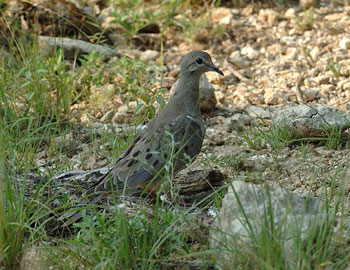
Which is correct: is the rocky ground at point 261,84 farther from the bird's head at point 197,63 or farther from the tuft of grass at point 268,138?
the bird's head at point 197,63

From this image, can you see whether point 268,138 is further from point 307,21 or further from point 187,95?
point 307,21

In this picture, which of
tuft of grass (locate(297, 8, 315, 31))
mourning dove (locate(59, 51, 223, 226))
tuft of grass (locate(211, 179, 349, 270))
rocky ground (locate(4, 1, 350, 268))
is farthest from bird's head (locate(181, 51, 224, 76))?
tuft of grass (locate(297, 8, 315, 31))

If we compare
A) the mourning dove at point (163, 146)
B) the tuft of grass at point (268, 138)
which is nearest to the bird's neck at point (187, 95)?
the mourning dove at point (163, 146)

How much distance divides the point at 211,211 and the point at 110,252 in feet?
3.09

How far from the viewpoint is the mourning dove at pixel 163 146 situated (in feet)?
12.9

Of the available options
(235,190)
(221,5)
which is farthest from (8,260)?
(221,5)

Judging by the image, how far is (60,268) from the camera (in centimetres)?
335

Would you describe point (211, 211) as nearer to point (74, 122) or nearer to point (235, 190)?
point (235, 190)

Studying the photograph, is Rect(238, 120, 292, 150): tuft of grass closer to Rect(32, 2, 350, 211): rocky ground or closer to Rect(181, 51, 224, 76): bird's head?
Rect(32, 2, 350, 211): rocky ground

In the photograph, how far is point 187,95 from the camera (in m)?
4.58

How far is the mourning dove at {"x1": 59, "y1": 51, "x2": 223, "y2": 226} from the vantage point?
12.9ft

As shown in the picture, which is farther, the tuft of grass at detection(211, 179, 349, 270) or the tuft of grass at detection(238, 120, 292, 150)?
the tuft of grass at detection(238, 120, 292, 150)

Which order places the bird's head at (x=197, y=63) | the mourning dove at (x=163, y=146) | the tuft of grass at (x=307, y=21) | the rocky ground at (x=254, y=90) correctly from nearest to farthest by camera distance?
the mourning dove at (x=163, y=146) < the rocky ground at (x=254, y=90) < the bird's head at (x=197, y=63) < the tuft of grass at (x=307, y=21)

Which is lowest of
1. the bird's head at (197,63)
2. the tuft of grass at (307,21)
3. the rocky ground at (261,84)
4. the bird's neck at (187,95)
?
the rocky ground at (261,84)
